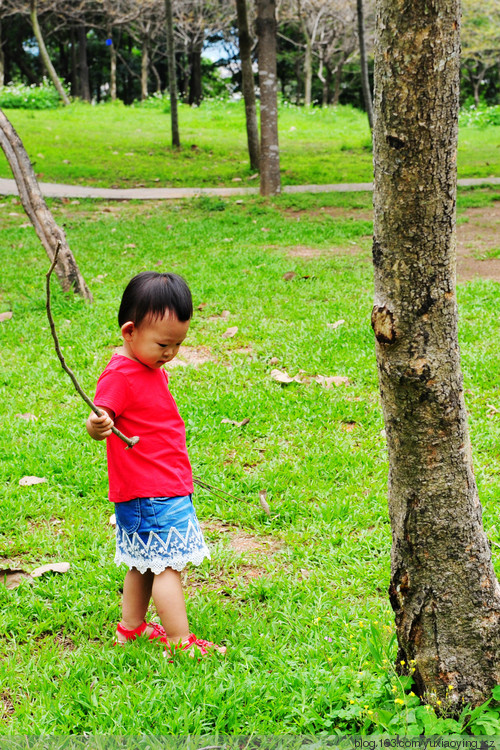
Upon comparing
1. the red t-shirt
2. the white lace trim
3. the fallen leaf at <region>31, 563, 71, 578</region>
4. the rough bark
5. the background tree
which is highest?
the background tree

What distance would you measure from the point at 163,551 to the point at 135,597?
251 mm

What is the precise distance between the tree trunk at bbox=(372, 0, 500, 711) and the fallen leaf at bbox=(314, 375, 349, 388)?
2528 mm

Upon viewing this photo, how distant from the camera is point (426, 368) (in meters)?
1.78

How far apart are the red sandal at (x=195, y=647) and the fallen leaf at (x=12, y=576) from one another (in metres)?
0.80

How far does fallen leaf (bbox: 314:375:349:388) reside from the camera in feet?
14.8

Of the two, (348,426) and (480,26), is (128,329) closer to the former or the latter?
(348,426)

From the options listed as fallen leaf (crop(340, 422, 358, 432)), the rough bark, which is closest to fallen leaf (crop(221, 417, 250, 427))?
fallen leaf (crop(340, 422, 358, 432))

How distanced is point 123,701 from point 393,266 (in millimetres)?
1528

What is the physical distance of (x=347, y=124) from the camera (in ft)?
76.4

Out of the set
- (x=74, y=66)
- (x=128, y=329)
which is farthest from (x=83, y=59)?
(x=128, y=329)

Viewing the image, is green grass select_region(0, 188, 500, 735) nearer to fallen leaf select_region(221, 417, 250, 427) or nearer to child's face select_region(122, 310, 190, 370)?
fallen leaf select_region(221, 417, 250, 427)

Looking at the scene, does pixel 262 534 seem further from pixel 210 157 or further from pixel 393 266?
pixel 210 157

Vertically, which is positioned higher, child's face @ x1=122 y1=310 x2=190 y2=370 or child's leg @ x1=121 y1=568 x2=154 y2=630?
child's face @ x1=122 y1=310 x2=190 y2=370

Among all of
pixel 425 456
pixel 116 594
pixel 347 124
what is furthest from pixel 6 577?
pixel 347 124
